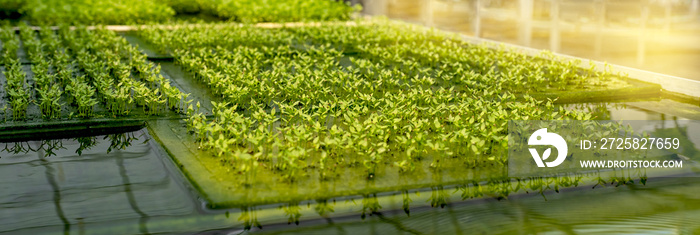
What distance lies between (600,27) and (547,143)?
8448 mm

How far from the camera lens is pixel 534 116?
6742mm

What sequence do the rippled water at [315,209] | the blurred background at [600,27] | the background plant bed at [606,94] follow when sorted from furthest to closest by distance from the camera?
the blurred background at [600,27] < the background plant bed at [606,94] < the rippled water at [315,209]

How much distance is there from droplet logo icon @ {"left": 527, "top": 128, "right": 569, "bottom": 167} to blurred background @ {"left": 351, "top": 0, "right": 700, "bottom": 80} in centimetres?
499

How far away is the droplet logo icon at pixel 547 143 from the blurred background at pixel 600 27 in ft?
16.4

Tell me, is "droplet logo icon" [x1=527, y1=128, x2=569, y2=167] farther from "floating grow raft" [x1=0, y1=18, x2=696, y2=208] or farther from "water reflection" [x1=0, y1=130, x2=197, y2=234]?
"water reflection" [x1=0, y1=130, x2=197, y2=234]

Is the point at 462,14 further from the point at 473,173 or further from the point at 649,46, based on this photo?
the point at 473,173

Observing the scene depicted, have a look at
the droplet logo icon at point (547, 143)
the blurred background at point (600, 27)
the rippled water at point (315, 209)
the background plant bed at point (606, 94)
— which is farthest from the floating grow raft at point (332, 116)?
the blurred background at point (600, 27)

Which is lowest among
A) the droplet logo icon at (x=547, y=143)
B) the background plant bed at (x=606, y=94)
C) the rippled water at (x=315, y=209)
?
the rippled water at (x=315, y=209)

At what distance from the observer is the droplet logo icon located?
5.87 meters

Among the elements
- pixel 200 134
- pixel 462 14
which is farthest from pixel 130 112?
pixel 462 14

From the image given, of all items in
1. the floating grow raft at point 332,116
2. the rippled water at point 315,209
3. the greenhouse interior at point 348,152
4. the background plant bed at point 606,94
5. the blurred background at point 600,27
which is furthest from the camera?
the blurred background at point 600,27

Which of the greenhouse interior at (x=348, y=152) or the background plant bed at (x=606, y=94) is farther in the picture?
the background plant bed at (x=606, y=94)

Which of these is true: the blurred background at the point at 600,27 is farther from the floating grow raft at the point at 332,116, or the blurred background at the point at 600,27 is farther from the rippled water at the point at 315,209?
the rippled water at the point at 315,209

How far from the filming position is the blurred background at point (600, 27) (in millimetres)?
11773
